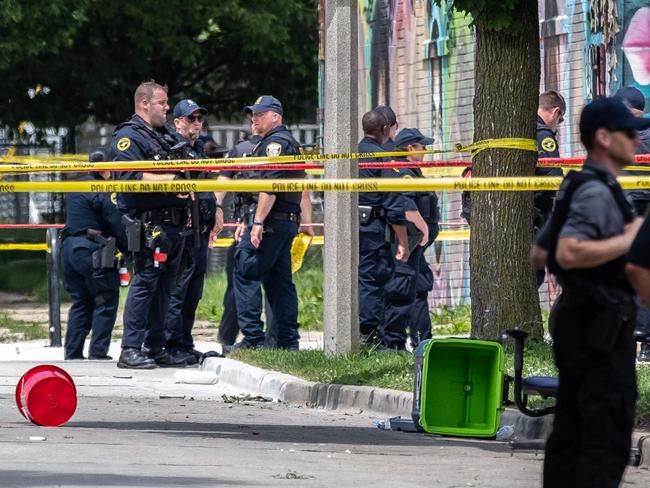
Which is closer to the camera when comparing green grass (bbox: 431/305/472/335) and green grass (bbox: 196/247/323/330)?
green grass (bbox: 431/305/472/335)

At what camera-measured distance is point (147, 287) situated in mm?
13172

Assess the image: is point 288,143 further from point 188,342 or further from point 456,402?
point 456,402

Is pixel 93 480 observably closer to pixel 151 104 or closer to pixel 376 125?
pixel 151 104

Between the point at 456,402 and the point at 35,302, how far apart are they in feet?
48.4

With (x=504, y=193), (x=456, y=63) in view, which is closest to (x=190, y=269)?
(x=504, y=193)

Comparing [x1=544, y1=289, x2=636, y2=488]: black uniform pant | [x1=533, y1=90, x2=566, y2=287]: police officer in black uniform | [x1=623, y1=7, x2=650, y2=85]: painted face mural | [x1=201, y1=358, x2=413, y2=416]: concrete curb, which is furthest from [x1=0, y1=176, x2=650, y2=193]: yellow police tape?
[x1=623, y1=7, x2=650, y2=85]: painted face mural

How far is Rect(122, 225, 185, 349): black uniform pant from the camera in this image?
43.0ft

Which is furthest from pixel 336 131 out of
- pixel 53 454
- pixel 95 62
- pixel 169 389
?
pixel 95 62

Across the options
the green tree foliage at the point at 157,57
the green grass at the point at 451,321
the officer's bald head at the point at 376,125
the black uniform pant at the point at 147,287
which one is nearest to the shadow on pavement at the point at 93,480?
the black uniform pant at the point at 147,287

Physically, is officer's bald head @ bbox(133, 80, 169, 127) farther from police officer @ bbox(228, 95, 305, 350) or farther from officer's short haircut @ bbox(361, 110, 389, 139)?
officer's short haircut @ bbox(361, 110, 389, 139)

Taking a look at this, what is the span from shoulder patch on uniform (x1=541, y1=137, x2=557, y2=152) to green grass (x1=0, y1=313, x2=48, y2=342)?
20.7 ft

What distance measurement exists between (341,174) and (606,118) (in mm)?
6001

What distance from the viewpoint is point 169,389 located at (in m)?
12.2

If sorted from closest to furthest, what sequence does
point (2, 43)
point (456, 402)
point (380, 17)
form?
point (456, 402), point (380, 17), point (2, 43)
